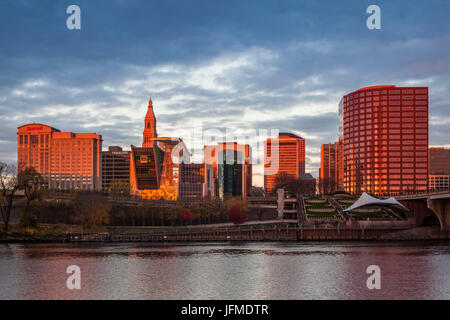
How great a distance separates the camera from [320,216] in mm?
133125

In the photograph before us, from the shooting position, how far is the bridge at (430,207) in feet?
343

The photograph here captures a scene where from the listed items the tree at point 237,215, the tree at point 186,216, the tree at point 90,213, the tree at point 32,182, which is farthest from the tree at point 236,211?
the tree at point 32,182

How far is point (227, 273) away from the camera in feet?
192

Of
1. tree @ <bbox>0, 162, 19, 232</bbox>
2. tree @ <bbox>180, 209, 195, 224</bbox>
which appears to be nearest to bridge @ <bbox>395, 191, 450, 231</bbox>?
tree @ <bbox>180, 209, 195, 224</bbox>

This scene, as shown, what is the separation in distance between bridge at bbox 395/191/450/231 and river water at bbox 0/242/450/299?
67.6ft

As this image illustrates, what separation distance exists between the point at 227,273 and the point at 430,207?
203 feet

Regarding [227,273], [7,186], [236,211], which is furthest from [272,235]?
[7,186]

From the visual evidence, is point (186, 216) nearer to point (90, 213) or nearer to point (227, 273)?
point (90, 213)

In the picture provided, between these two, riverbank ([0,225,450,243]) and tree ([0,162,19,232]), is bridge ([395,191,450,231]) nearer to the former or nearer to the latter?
riverbank ([0,225,450,243])

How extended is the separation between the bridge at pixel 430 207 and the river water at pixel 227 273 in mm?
20600

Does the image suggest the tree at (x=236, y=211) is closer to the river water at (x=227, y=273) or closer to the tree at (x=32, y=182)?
the tree at (x=32, y=182)

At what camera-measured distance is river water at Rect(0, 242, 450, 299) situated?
46.6 metres

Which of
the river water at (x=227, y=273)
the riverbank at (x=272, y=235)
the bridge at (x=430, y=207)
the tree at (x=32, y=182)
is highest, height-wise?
the tree at (x=32, y=182)
